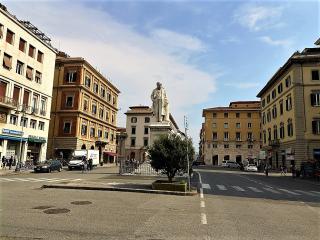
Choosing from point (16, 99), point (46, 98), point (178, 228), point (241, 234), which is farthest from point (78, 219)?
point (46, 98)

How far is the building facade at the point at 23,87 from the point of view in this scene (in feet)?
116

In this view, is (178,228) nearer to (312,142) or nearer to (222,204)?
(222,204)

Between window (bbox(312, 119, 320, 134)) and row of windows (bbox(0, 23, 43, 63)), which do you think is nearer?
row of windows (bbox(0, 23, 43, 63))

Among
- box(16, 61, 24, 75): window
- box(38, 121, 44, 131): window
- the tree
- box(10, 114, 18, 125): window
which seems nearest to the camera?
the tree

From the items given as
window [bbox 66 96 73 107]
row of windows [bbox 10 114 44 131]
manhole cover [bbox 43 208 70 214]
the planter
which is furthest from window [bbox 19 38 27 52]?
manhole cover [bbox 43 208 70 214]

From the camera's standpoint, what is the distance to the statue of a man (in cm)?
2814

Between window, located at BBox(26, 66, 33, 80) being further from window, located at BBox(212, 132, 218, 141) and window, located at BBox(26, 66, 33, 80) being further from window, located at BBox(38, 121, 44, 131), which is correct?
window, located at BBox(212, 132, 218, 141)

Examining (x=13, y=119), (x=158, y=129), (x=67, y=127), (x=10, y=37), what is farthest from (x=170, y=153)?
(x=67, y=127)

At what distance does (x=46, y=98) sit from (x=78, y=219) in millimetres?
39699

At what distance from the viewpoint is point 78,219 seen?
8.50 meters

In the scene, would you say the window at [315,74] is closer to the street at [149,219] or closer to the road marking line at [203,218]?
the street at [149,219]

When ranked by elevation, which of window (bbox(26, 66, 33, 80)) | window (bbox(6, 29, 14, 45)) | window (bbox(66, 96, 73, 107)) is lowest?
window (bbox(66, 96, 73, 107))

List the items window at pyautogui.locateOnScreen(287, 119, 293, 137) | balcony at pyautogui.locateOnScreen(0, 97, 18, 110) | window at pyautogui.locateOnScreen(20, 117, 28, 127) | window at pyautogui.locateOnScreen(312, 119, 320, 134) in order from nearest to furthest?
balcony at pyautogui.locateOnScreen(0, 97, 18, 110), window at pyautogui.locateOnScreen(20, 117, 28, 127), window at pyautogui.locateOnScreen(312, 119, 320, 134), window at pyautogui.locateOnScreen(287, 119, 293, 137)

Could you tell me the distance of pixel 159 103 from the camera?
28.2 metres
